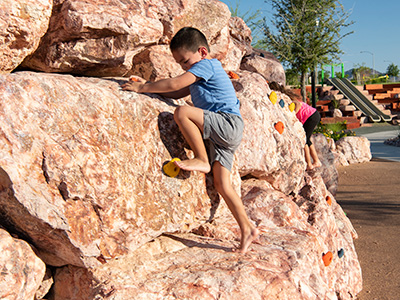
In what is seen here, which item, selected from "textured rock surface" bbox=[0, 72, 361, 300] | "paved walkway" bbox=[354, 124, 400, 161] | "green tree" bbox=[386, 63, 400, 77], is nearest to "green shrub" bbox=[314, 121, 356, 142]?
"paved walkway" bbox=[354, 124, 400, 161]

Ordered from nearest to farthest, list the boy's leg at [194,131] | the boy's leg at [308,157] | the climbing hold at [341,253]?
the boy's leg at [194,131], the climbing hold at [341,253], the boy's leg at [308,157]

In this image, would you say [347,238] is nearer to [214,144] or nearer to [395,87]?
[214,144]

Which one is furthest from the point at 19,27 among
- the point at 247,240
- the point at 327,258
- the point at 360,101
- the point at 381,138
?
the point at 360,101

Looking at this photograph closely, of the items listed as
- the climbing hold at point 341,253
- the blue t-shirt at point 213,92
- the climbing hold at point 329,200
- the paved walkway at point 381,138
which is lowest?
the paved walkway at point 381,138

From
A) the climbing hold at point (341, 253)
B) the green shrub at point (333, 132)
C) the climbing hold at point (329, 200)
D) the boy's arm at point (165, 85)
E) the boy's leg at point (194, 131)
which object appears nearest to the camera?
the boy's leg at point (194, 131)

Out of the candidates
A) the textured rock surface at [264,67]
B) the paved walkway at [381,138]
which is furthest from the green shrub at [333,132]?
the textured rock surface at [264,67]

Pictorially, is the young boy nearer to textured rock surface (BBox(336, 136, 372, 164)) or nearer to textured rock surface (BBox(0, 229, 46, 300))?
textured rock surface (BBox(0, 229, 46, 300))

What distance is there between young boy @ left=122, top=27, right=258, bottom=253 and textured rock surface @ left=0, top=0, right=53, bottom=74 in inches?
29.0

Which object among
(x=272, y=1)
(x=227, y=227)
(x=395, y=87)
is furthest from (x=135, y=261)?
(x=395, y=87)

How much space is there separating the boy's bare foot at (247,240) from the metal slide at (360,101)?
1773cm

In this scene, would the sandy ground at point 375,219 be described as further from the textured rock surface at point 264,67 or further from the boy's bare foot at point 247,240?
the textured rock surface at point 264,67

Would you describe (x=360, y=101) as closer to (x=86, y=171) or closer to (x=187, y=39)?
(x=187, y=39)

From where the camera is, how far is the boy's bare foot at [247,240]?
9.29 ft

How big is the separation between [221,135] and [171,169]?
17.5 inches
